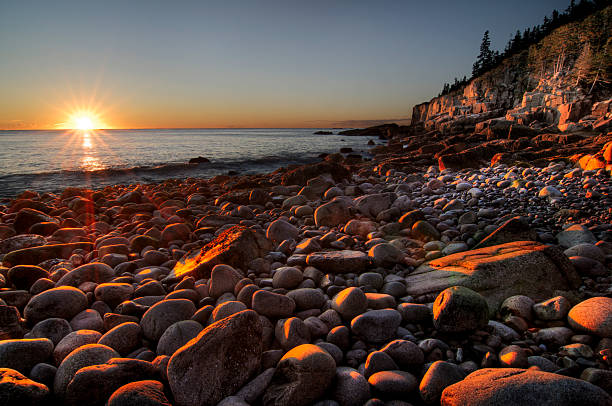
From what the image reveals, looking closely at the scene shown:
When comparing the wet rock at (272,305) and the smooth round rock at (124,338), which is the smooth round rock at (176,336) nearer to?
the smooth round rock at (124,338)

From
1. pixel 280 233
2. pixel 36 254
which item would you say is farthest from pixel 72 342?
pixel 36 254

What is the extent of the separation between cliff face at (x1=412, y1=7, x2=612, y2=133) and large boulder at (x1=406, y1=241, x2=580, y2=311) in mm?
24581

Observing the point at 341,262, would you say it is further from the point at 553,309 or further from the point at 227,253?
the point at 553,309

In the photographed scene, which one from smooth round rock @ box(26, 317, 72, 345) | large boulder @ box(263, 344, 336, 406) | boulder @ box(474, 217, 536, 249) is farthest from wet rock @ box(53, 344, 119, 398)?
boulder @ box(474, 217, 536, 249)

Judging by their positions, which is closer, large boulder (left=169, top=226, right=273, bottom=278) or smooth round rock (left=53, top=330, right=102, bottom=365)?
smooth round rock (left=53, top=330, right=102, bottom=365)

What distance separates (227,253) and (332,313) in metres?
1.72

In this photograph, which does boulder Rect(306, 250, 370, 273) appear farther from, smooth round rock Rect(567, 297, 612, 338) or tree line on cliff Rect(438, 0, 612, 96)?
tree line on cliff Rect(438, 0, 612, 96)

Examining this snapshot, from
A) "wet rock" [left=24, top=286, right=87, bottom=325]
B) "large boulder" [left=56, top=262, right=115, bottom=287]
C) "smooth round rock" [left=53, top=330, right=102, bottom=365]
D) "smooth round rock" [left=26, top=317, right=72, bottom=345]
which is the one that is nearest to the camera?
"smooth round rock" [left=53, top=330, right=102, bottom=365]

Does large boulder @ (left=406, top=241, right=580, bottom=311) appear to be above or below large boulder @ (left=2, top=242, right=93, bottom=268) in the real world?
above

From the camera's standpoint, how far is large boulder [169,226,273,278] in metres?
3.44

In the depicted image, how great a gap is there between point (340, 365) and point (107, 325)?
2.15 meters

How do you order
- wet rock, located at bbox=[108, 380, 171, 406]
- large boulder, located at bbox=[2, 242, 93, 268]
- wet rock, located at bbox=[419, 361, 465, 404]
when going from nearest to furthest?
1. wet rock, located at bbox=[108, 380, 171, 406]
2. wet rock, located at bbox=[419, 361, 465, 404]
3. large boulder, located at bbox=[2, 242, 93, 268]

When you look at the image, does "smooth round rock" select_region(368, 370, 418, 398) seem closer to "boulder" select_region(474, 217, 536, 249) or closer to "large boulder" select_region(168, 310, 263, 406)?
"large boulder" select_region(168, 310, 263, 406)

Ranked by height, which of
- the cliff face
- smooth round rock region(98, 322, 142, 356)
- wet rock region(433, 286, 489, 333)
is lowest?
smooth round rock region(98, 322, 142, 356)
